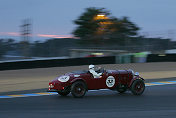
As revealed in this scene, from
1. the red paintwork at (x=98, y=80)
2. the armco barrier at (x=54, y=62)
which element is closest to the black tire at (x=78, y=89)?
the red paintwork at (x=98, y=80)

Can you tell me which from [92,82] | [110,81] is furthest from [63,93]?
[110,81]

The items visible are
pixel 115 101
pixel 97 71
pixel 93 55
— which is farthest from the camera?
pixel 93 55

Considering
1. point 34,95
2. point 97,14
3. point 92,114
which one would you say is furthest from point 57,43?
point 97,14

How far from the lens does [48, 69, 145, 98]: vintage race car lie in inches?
368

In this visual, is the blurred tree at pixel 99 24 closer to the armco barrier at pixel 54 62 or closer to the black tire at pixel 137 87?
the armco barrier at pixel 54 62

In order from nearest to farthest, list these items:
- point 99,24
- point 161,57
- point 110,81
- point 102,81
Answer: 1. point 102,81
2. point 110,81
3. point 161,57
4. point 99,24

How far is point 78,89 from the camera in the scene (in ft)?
31.0

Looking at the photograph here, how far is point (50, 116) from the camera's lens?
274 inches

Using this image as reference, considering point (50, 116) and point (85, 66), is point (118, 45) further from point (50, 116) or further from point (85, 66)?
point (50, 116)

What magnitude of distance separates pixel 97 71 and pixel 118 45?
41.8 feet

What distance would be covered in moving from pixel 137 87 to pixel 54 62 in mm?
10162

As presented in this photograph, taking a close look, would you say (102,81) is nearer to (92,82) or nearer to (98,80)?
(98,80)

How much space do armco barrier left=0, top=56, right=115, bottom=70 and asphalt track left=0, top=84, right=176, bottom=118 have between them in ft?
29.1

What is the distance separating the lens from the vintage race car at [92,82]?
934 cm
